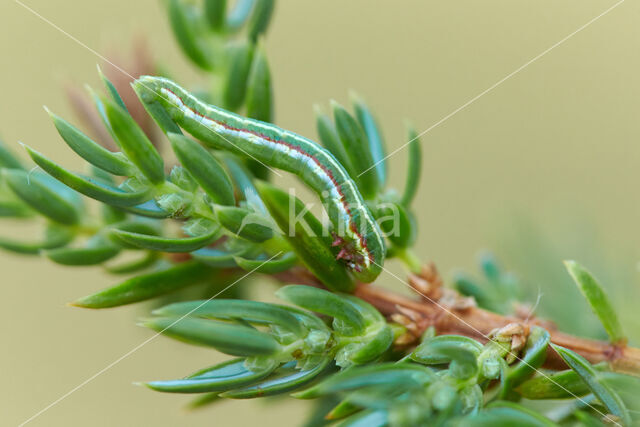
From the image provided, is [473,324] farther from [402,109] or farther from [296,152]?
[402,109]

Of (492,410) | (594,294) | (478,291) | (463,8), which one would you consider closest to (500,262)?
(478,291)

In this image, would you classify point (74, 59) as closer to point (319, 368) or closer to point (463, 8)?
point (463, 8)

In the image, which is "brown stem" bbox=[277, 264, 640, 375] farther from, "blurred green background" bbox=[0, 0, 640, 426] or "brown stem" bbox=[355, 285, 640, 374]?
"blurred green background" bbox=[0, 0, 640, 426]

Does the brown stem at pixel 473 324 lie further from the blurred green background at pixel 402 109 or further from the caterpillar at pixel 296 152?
the blurred green background at pixel 402 109

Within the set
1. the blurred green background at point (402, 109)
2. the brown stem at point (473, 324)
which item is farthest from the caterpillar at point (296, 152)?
the blurred green background at point (402, 109)

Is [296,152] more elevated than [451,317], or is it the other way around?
[296,152]

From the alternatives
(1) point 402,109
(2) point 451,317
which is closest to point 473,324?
(2) point 451,317
